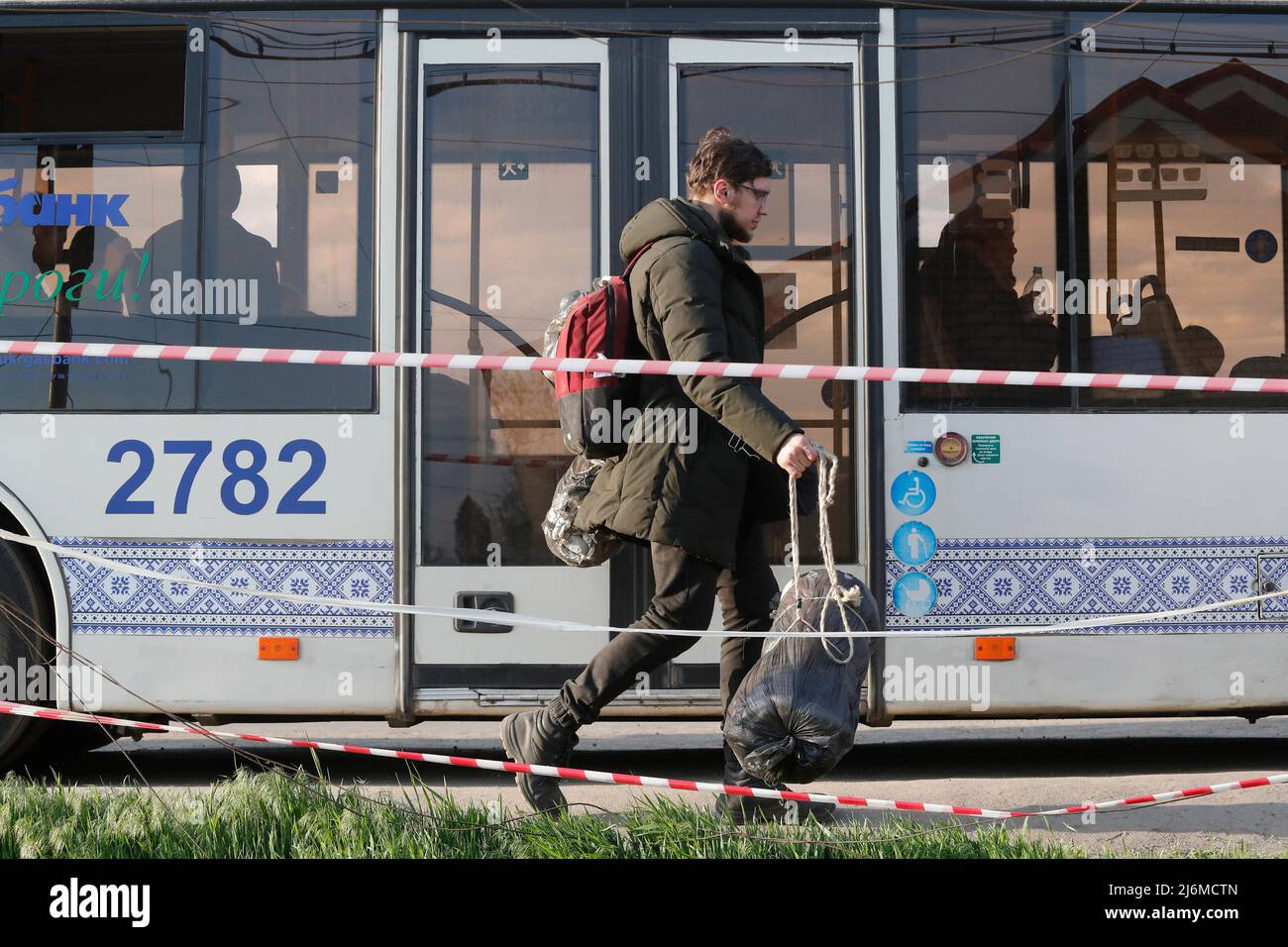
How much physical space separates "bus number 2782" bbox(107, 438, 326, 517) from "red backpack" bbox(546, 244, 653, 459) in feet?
4.36

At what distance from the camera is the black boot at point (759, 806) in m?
4.19

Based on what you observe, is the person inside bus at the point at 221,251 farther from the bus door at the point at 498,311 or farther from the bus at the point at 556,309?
the bus door at the point at 498,311

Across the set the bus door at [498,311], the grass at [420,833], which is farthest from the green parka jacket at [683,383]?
the bus door at [498,311]

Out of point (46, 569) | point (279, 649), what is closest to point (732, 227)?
point (279, 649)

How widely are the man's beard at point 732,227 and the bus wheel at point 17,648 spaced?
294 cm

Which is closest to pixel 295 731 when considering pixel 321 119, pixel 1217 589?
pixel 321 119

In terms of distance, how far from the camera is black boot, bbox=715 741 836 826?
4191mm

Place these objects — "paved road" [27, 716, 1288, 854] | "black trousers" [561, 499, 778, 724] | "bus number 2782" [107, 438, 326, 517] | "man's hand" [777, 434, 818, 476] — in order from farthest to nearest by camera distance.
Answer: "bus number 2782" [107, 438, 326, 517]
"paved road" [27, 716, 1288, 854]
"black trousers" [561, 499, 778, 724]
"man's hand" [777, 434, 818, 476]

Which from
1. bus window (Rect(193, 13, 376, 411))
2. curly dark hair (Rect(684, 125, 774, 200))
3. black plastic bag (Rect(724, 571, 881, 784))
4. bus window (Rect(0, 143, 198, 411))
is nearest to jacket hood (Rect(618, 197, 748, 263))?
curly dark hair (Rect(684, 125, 774, 200))

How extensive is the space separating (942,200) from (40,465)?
353cm

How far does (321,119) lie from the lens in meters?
5.55

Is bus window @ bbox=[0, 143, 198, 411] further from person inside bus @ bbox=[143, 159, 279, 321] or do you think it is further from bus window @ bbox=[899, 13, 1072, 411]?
bus window @ bbox=[899, 13, 1072, 411]

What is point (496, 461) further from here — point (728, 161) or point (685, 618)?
point (728, 161)

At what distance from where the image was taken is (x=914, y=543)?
5406 millimetres
